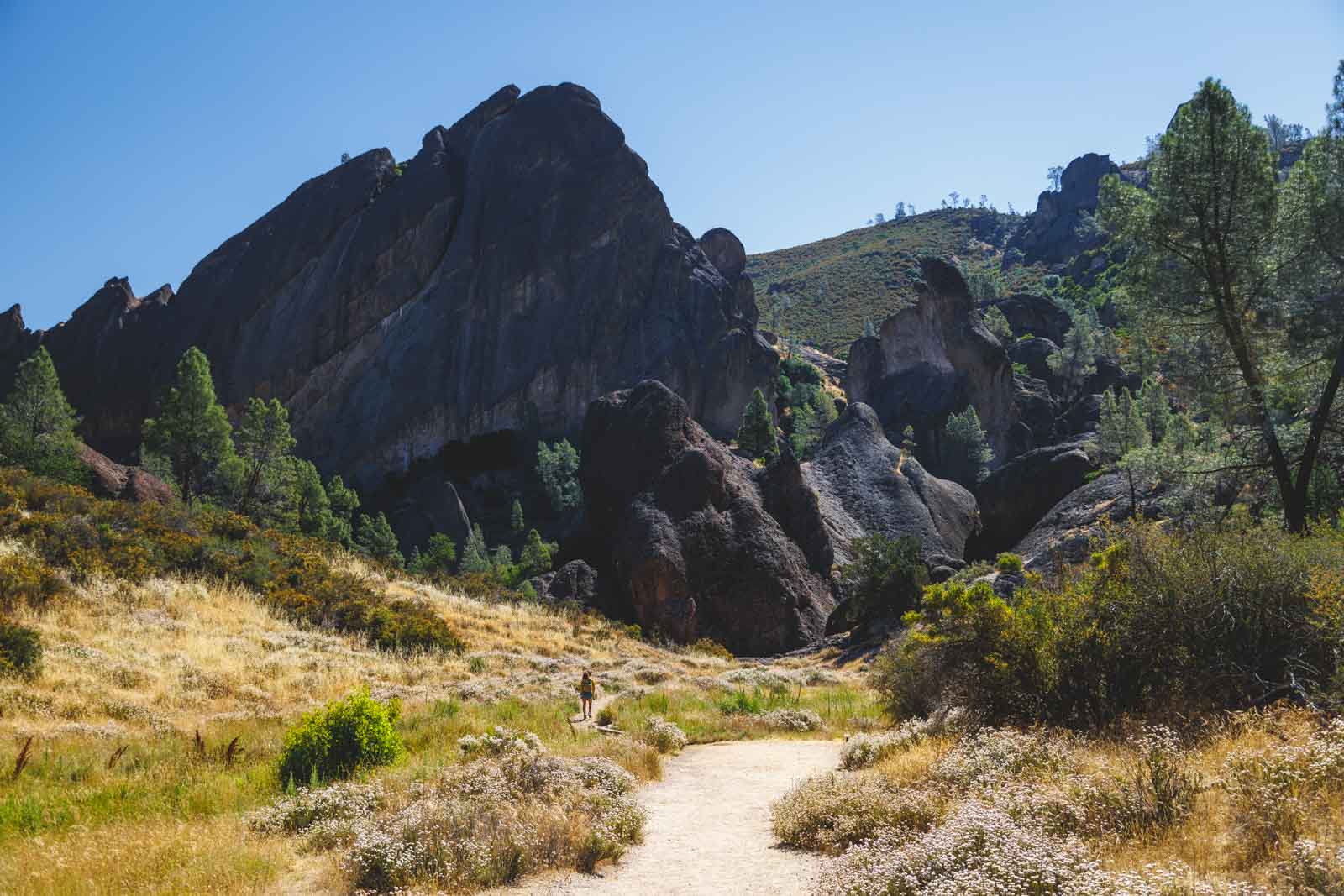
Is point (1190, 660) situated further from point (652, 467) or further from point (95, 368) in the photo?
point (95, 368)

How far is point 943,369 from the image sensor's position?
90375 mm

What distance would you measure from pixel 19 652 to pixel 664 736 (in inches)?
456

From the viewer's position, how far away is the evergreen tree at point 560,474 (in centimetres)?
7644

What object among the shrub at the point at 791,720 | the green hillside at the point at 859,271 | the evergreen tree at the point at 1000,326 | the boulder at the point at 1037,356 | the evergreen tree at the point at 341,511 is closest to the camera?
the shrub at the point at 791,720

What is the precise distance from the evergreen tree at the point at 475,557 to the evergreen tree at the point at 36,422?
2445cm

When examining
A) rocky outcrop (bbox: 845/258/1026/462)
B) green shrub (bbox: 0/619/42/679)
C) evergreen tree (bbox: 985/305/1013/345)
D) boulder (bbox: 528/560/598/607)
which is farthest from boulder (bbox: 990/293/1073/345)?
green shrub (bbox: 0/619/42/679)

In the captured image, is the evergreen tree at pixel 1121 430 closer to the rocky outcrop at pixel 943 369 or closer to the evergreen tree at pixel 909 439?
the evergreen tree at pixel 909 439

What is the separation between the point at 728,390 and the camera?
9275 centimetres

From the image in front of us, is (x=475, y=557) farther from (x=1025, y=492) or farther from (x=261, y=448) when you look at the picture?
(x=1025, y=492)

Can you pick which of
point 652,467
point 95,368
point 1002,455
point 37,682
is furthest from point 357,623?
point 95,368

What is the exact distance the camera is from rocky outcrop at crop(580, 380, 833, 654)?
3750cm

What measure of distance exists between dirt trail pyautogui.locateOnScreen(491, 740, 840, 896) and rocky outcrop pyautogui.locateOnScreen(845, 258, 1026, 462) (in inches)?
3150

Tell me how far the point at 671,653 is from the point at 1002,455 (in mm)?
66675

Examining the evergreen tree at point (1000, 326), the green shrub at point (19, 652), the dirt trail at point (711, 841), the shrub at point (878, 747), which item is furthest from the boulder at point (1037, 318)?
the green shrub at point (19, 652)
